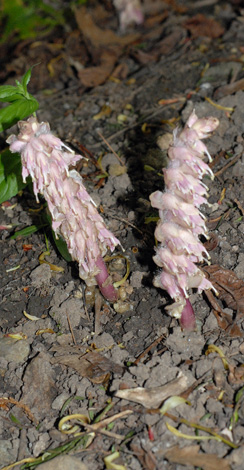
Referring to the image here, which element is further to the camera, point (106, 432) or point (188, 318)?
point (188, 318)

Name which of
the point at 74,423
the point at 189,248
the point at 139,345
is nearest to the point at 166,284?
the point at 189,248

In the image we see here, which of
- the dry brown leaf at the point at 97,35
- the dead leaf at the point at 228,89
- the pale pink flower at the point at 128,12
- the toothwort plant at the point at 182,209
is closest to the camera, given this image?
the toothwort plant at the point at 182,209

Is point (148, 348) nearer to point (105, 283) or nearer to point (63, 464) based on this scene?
point (105, 283)

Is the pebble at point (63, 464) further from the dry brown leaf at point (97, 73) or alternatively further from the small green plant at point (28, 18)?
the small green plant at point (28, 18)

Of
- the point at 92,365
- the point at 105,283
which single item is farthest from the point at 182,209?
the point at 92,365

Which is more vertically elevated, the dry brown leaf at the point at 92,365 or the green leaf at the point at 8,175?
the green leaf at the point at 8,175

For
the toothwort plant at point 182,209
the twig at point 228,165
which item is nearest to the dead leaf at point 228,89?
the twig at point 228,165
